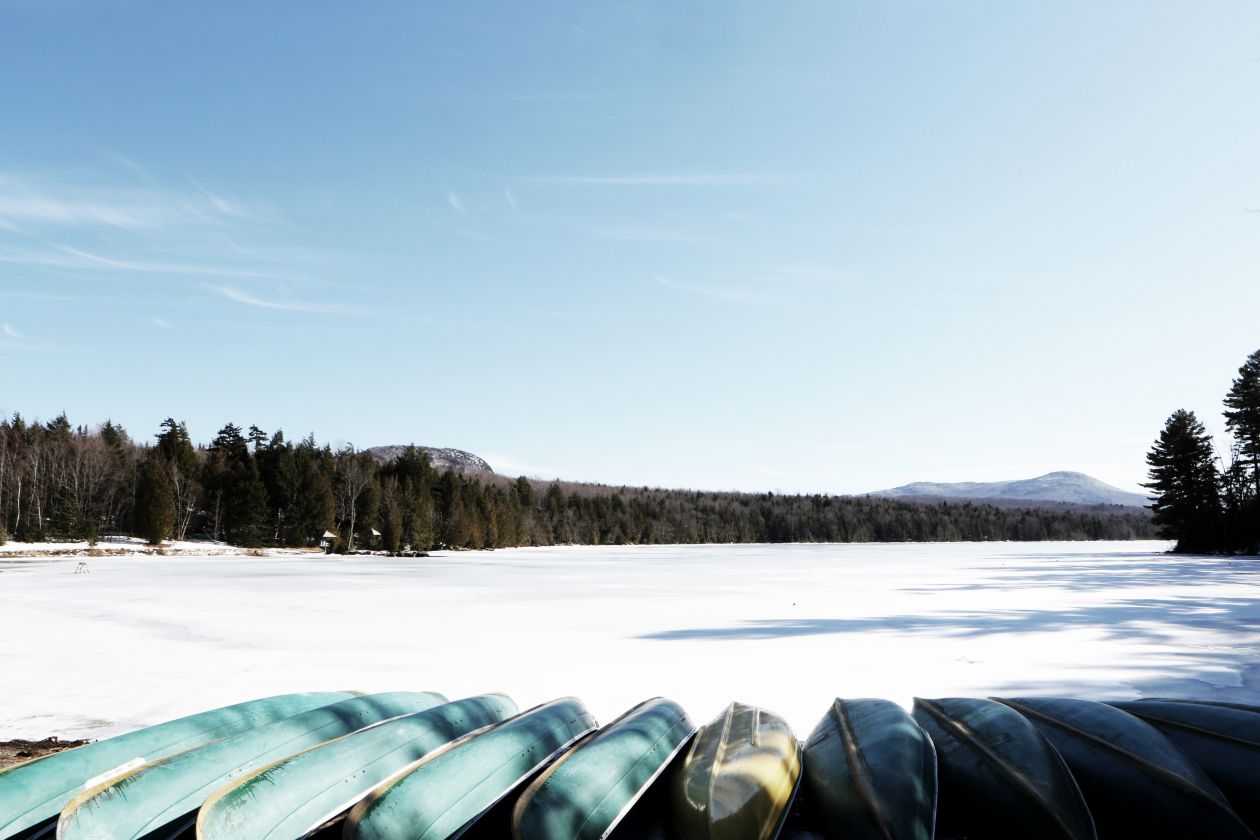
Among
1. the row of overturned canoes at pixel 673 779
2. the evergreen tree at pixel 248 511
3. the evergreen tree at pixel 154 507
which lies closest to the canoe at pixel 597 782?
the row of overturned canoes at pixel 673 779

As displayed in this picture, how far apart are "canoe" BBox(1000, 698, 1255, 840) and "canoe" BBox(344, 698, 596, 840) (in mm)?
2080

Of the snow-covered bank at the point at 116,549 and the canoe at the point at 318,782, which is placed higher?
the canoe at the point at 318,782

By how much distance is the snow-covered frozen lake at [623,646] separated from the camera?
534cm

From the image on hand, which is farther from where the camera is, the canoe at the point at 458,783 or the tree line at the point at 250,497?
the tree line at the point at 250,497

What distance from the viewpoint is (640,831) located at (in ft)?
9.02

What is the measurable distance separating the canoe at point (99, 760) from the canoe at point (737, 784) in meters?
2.03

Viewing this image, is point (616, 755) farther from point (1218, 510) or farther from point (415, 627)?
point (1218, 510)

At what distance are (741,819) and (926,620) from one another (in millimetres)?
7802

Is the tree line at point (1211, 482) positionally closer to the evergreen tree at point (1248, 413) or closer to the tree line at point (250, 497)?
the evergreen tree at point (1248, 413)

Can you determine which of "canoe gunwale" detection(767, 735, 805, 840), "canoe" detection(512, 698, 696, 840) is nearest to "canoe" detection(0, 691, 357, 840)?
"canoe" detection(512, 698, 696, 840)

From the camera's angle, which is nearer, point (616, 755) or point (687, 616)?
point (616, 755)

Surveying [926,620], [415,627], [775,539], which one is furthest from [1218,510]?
[775,539]

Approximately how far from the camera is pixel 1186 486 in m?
35.9

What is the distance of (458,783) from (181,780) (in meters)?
0.98
